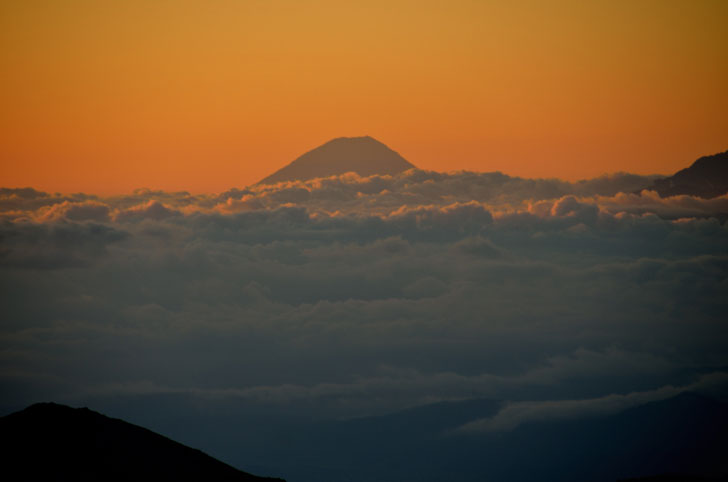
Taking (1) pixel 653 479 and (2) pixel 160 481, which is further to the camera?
(1) pixel 653 479

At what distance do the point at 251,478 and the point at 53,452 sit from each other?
2611 centimetres

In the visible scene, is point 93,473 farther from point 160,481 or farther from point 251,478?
point 251,478

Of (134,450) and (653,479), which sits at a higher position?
(134,450)

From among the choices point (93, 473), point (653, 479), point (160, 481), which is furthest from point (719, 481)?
point (93, 473)

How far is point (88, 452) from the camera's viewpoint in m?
91.1

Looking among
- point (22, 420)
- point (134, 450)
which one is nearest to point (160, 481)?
point (134, 450)

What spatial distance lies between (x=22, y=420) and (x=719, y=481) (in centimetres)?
12259

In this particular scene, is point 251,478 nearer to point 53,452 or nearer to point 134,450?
point 134,450

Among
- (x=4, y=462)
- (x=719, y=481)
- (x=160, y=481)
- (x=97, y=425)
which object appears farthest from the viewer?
(x=719, y=481)

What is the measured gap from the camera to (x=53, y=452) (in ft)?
293

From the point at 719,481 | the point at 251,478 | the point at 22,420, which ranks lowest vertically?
the point at 719,481

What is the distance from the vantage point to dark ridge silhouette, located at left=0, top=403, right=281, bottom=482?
86.2m

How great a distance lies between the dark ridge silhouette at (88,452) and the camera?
3396 inches

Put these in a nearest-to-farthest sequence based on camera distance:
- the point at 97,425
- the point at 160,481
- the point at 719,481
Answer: the point at 160,481 < the point at 97,425 < the point at 719,481
